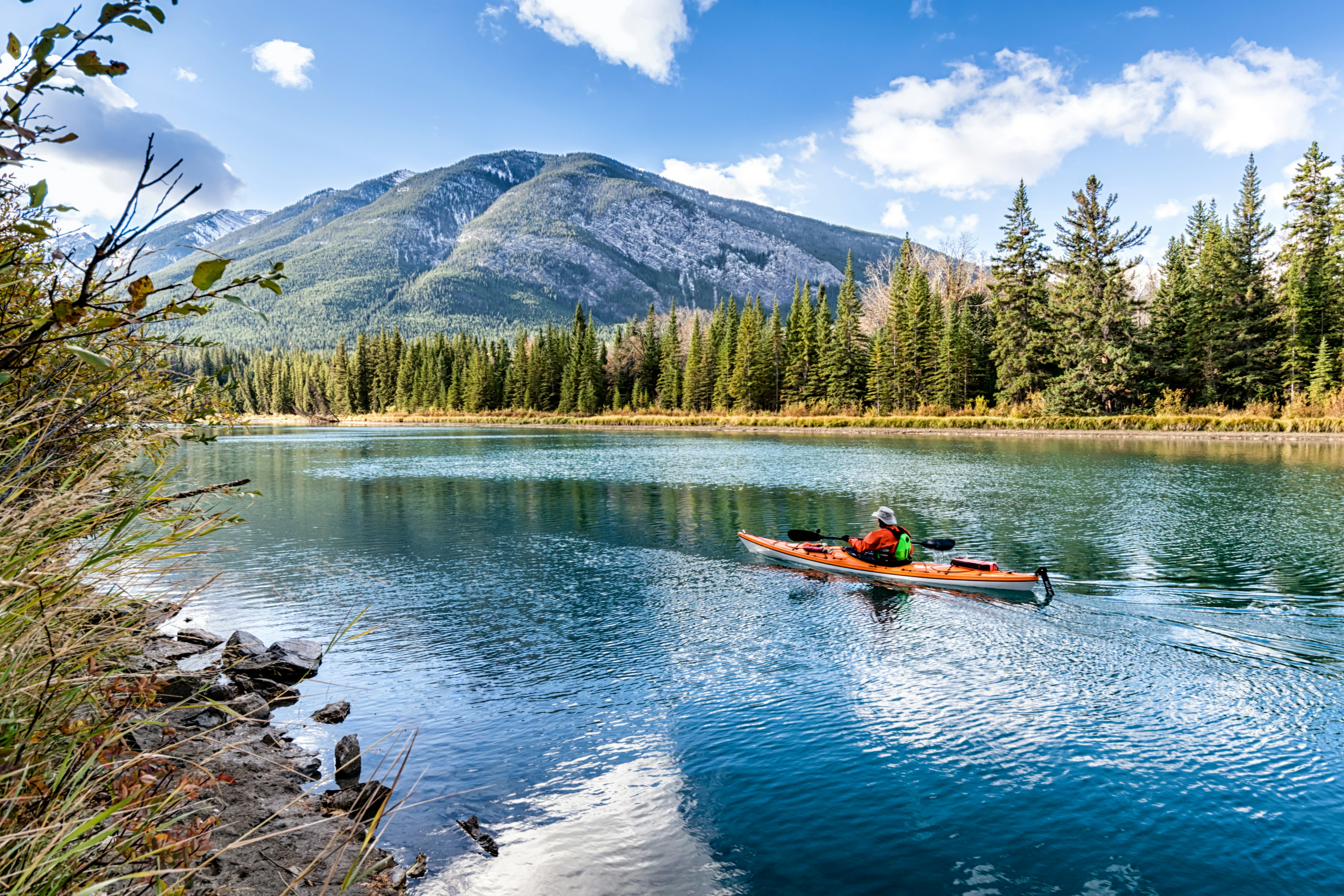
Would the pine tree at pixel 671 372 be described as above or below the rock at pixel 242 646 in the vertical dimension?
above

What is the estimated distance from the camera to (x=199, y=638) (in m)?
11.1

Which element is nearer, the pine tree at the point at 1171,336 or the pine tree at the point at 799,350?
the pine tree at the point at 1171,336

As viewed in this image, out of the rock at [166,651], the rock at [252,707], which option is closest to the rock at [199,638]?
the rock at [166,651]

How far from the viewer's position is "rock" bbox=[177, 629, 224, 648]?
11023 mm

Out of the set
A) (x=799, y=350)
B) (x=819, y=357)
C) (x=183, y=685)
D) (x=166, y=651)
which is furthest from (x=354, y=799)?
(x=799, y=350)

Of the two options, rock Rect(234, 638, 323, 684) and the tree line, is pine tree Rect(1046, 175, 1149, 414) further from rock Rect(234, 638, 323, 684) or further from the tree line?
rock Rect(234, 638, 323, 684)

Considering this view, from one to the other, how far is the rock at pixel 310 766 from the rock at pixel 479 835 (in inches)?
63.6

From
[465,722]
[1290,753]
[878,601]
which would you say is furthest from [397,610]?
[1290,753]

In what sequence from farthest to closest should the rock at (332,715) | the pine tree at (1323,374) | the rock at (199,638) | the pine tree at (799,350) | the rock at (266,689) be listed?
1. the pine tree at (799,350)
2. the pine tree at (1323,374)
3. the rock at (199,638)
4. the rock at (266,689)
5. the rock at (332,715)

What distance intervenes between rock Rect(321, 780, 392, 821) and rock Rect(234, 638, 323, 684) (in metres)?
3.19

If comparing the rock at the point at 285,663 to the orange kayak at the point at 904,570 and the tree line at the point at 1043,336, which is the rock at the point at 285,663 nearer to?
the orange kayak at the point at 904,570

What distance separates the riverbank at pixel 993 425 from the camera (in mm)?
48188

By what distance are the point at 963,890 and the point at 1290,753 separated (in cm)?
499

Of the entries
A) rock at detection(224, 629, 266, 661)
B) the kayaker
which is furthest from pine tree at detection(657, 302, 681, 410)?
rock at detection(224, 629, 266, 661)
